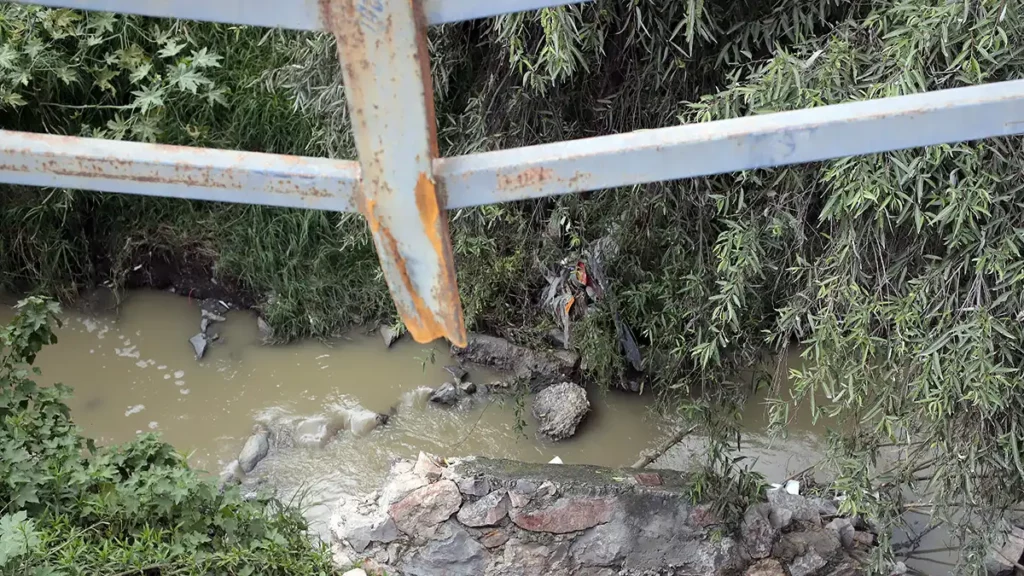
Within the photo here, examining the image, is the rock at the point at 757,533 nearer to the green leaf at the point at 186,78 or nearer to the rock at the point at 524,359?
the rock at the point at 524,359

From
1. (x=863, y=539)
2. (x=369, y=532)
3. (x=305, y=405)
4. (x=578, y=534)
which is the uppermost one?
(x=305, y=405)

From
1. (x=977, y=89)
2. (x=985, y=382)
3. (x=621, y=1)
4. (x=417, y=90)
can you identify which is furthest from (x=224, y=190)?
(x=985, y=382)

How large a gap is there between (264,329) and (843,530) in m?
3.33

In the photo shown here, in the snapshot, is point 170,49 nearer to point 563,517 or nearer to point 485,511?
point 485,511

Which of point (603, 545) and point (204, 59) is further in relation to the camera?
point (204, 59)

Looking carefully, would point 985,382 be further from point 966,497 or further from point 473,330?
point 473,330

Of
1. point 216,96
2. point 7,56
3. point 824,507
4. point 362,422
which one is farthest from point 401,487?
point 7,56

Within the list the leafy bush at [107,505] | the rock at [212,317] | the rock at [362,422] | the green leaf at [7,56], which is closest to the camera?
the leafy bush at [107,505]

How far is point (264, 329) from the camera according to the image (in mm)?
4832

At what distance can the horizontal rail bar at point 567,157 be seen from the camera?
0.88 meters

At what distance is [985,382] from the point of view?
2.24 meters

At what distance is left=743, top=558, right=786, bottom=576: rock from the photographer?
3.51m

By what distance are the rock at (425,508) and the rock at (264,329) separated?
63.3 inches

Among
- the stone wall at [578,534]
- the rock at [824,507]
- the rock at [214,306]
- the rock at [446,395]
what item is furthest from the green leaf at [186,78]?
the rock at [824,507]
